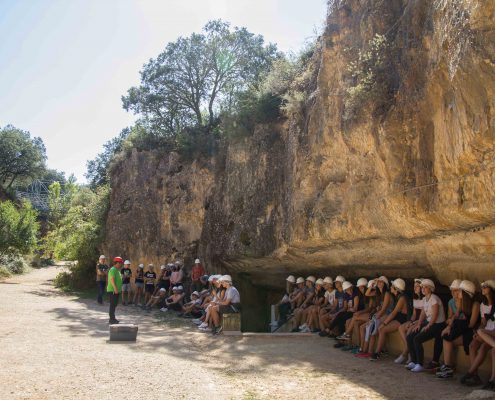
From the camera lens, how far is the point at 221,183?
18.9 metres

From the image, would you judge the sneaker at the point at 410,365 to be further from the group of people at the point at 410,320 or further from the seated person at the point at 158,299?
the seated person at the point at 158,299

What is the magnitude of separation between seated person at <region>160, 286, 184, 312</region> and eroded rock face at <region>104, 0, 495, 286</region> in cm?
187

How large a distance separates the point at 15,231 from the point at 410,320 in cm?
2832

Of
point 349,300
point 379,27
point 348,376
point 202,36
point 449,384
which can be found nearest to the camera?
point 449,384

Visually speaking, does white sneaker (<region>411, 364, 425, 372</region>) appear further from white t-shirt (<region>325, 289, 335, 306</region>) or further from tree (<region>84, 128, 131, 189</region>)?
tree (<region>84, 128, 131, 189</region>)

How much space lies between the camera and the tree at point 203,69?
24.0 meters

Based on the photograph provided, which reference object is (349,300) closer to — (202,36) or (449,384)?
(449,384)

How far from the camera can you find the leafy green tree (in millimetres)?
30844

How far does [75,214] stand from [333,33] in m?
20.7

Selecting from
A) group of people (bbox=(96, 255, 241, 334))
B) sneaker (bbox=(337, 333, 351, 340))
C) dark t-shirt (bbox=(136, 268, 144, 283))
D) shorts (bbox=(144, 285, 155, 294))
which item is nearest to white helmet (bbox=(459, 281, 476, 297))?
sneaker (bbox=(337, 333, 351, 340))

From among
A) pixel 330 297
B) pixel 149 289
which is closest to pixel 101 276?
pixel 149 289

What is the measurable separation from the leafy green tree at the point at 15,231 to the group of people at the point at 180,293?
45.3ft

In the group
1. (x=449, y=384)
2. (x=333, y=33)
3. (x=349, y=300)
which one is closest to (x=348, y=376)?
(x=449, y=384)

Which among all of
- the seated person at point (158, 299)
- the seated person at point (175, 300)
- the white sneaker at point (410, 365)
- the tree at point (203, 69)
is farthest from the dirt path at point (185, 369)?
the tree at point (203, 69)
